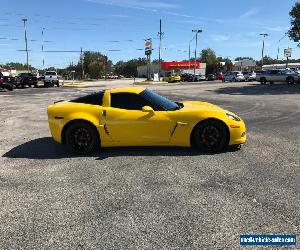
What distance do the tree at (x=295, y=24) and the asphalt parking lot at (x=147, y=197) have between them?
1205 inches

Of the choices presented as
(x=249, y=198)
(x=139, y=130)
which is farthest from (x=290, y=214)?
(x=139, y=130)

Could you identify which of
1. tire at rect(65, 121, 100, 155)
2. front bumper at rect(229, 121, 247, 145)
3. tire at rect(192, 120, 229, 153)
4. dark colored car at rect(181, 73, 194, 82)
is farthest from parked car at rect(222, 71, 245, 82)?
tire at rect(65, 121, 100, 155)

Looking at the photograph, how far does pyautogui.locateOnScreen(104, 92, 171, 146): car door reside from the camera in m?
7.26

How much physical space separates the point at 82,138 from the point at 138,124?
1.23m

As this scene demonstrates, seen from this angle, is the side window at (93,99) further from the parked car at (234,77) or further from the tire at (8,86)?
the parked car at (234,77)

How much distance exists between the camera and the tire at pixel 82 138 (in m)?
7.48

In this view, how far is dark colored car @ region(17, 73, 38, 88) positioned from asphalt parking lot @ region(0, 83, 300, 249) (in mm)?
35315

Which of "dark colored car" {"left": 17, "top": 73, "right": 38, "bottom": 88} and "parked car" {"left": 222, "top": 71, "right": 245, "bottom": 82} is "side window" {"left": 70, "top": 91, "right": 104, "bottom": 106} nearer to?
"dark colored car" {"left": 17, "top": 73, "right": 38, "bottom": 88}

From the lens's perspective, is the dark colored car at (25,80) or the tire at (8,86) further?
the dark colored car at (25,80)

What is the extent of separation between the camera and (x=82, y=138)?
753 centimetres

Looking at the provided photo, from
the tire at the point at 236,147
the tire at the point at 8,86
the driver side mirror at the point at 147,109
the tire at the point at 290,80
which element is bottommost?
the tire at the point at 236,147

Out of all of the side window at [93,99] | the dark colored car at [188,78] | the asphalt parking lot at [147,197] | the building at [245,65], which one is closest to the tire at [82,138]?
the asphalt parking lot at [147,197]

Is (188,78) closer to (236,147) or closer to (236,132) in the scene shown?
(236,147)

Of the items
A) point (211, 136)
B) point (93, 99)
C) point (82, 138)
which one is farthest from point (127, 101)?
point (211, 136)
